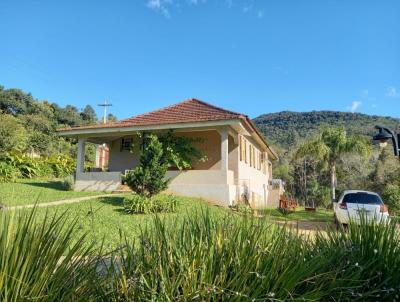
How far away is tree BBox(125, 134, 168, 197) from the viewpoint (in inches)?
→ 531

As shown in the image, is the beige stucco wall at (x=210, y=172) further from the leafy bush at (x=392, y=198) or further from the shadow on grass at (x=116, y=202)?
the leafy bush at (x=392, y=198)

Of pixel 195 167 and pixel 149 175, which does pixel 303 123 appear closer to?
pixel 195 167

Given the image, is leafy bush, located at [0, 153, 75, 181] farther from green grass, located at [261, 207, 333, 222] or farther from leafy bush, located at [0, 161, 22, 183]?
green grass, located at [261, 207, 333, 222]

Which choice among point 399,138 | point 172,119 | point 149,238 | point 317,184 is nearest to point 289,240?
point 149,238

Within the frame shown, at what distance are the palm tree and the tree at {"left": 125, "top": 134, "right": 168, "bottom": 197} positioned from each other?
19575mm

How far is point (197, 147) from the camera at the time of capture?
19125 millimetres

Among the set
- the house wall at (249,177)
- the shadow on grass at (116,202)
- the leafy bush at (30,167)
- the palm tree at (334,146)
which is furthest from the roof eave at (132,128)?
the palm tree at (334,146)

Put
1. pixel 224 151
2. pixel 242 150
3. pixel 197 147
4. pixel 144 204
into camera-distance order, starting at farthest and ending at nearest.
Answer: pixel 242 150, pixel 197 147, pixel 224 151, pixel 144 204

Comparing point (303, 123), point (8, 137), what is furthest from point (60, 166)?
point (303, 123)

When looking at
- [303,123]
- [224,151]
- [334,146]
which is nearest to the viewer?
[224,151]

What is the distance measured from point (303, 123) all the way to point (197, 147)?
59.6m

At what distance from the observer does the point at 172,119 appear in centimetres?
1827

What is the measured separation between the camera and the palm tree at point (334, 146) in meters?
29.2

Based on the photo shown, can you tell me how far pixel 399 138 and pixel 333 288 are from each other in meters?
10.8
